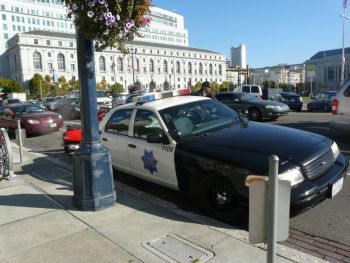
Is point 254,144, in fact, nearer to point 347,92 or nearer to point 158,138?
point 158,138

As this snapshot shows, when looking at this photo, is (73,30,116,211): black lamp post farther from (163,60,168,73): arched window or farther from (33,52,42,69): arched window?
(163,60,168,73): arched window

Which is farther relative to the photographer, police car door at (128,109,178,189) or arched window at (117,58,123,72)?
arched window at (117,58,123,72)

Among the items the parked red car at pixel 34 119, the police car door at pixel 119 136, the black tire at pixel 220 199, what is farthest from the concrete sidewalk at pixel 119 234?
the parked red car at pixel 34 119

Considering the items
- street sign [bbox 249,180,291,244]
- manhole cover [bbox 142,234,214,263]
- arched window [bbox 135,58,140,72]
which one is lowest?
manhole cover [bbox 142,234,214,263]

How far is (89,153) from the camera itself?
4672mm

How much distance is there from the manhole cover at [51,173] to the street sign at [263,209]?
524cm

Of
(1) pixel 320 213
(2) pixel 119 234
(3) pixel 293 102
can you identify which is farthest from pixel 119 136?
(3) pixel 293 102

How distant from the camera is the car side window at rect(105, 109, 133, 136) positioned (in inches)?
237

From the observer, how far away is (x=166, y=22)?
163125mm

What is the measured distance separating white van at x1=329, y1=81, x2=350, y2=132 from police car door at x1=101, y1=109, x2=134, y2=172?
5.63 metres

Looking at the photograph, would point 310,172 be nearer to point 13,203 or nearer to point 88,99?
point 88,99

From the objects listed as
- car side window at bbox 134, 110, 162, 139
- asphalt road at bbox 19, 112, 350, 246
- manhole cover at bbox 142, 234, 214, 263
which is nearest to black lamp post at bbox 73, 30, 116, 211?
car side window at bbox 134, 110, 162, 139

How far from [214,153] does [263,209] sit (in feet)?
7.04

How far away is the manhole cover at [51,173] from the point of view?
22.5ft
